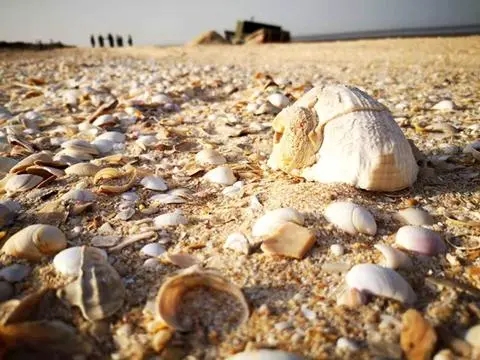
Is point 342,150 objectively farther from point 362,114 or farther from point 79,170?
point 79,170

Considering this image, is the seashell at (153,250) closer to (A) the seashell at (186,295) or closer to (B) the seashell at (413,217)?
(A) the seashell at (186,295)

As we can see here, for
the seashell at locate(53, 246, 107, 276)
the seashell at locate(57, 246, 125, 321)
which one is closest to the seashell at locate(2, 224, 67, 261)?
the seashell at locate(53, 246, 107, 276)

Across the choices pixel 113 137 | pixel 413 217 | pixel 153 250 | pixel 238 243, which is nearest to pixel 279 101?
pixel 113 137

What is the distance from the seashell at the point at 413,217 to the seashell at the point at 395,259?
0.34 metres

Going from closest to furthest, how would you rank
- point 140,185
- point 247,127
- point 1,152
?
point 140,185 < point 1,152 < point 247,127

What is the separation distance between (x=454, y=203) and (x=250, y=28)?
24.5 meters

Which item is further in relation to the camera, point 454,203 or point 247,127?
point 247,127

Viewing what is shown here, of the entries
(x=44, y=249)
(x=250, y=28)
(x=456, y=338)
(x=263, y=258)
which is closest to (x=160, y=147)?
(x=44, y=249)

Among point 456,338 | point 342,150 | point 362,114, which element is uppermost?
point 362,114

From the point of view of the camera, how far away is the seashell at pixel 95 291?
1369 millimetres

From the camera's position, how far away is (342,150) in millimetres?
2033

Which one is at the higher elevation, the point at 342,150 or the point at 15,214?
the point at 342,150

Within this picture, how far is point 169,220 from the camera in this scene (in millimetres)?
1993

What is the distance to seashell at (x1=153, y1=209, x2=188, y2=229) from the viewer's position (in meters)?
1.98
